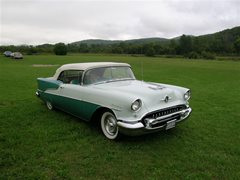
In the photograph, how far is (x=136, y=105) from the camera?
12.3 feet

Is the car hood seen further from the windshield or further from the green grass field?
the green grass field

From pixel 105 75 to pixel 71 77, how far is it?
978 millimetres

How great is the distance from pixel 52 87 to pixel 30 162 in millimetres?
2660

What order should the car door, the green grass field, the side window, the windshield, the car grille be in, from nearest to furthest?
the green grass field, the car grille, the car door, the windshield, the side window

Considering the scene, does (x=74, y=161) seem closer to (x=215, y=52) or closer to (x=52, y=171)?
(x=52, y=171)

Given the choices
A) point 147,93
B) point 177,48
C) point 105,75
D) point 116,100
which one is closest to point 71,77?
point 105,75

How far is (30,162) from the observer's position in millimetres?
3398

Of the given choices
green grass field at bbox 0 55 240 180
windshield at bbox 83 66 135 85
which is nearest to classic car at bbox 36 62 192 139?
windshield at bbox 83 66 135 85

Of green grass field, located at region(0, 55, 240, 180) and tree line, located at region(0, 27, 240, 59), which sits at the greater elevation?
tree line, located at region(0, 27, 240, 59)

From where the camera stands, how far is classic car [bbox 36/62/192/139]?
3746 mm

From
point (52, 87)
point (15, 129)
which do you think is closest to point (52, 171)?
point (15, 129)

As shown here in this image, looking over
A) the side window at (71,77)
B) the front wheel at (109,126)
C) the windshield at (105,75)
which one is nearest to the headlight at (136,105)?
the front wheel at (109,126)

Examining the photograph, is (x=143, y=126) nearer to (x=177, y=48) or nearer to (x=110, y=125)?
(x=110, y=125)

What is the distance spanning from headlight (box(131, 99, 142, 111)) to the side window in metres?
1.76
